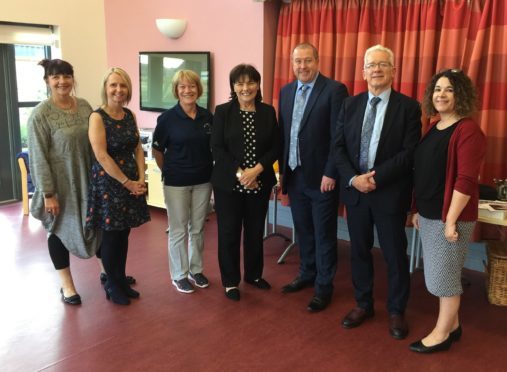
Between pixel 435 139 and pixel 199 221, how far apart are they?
60.1 inches

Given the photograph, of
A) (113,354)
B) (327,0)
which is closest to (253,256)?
(113,354)

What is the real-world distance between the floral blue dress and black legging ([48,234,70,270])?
27 cm

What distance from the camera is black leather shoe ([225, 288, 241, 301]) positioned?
3044mm

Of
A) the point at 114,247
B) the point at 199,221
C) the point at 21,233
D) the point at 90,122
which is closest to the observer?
the point at 90,122

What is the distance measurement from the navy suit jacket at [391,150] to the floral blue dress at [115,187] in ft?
3.92

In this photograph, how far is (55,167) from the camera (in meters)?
2.75

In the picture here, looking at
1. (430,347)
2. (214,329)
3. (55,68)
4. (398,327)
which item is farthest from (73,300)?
(430,347)

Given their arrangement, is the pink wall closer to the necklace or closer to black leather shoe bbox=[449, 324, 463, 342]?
the necklace

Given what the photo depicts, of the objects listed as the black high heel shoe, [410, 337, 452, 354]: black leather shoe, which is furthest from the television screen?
[410, 337, 452, 354]: black leather shoe

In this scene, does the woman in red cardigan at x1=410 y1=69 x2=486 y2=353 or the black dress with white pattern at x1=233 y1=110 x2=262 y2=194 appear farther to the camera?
the black dress with white pattern at x1=233 y1=110 x2=262 y2=194

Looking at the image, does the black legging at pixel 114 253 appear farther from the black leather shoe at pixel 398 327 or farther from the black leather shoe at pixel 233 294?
the black leather shoe at pixel 398 327

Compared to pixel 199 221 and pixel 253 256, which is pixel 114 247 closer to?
pixel 199 221

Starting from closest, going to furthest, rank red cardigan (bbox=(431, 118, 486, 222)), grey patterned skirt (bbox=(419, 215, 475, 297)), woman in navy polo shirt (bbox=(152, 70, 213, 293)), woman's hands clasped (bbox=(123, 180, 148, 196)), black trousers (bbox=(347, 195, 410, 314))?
1. red cardigan (bbox=(431, 118, 486, 222))
2. grey patterned skirt (bbox=(419, 215, 475, 297))
3. black trousers (bbox=(347, 195, 410, 314))
4. woman's hands clasped (bbox=(123, 180, 148, 196))
5. woman in navy polo shirt (bbox=(152, 70, 213, 293))

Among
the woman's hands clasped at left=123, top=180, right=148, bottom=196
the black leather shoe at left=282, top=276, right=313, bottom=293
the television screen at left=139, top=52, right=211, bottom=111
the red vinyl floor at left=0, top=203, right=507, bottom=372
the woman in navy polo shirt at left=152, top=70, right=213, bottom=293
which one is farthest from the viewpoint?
the television screen at left=139, top=52, right=211, bottom=111
